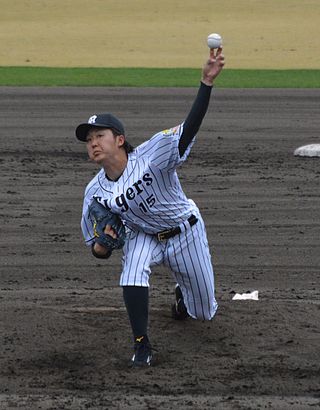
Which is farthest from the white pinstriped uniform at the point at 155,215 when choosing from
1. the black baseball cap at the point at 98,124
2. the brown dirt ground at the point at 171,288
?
the brown dirt ground at the point at 171,288

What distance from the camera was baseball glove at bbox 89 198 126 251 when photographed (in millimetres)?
6844

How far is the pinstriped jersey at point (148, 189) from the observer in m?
6.86

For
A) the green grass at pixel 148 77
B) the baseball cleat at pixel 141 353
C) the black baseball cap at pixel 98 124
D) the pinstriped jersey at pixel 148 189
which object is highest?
the green grass at pixel 148 77

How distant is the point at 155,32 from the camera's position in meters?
37.3

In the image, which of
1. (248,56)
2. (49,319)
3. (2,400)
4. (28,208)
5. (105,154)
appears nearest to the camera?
(2,400)

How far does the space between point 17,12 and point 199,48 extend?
1206cm

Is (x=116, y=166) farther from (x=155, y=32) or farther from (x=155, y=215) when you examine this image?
(x=155, y=32)

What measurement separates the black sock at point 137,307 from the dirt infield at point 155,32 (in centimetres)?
2178

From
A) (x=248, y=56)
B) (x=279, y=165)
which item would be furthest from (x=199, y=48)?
(x=279, y=165)

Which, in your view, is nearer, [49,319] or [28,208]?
[49,319]

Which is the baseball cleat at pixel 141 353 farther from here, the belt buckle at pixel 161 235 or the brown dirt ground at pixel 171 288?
the belt buckle at pixel 161 235

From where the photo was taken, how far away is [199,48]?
33219 mm

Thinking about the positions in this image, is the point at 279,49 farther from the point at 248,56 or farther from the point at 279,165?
the point at 279,165

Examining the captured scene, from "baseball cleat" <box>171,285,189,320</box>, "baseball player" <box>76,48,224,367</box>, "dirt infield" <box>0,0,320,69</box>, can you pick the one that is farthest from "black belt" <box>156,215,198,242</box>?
"dirt infield" <box>0,0,320,69</box>
